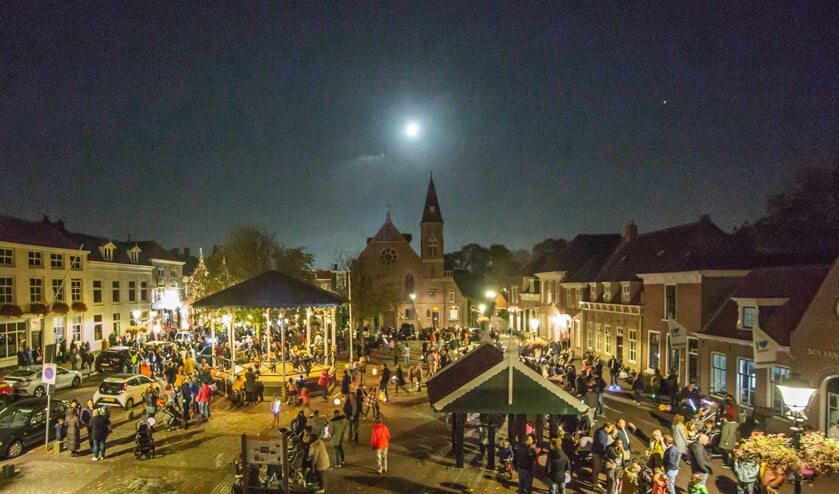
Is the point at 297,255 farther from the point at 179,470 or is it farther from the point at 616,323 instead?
the point at 179,470

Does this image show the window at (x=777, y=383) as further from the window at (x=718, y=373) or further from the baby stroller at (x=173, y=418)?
the baby stroller at (x=173, y=418)

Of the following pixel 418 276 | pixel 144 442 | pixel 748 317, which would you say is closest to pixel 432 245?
pixel 418 276

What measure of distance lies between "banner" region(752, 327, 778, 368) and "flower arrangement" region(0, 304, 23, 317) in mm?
36728

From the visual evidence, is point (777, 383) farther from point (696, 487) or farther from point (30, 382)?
point (30, 382)

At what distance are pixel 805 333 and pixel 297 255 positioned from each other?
35224mm

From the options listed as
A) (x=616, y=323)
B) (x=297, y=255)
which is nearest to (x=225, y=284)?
(x=297, y=255)

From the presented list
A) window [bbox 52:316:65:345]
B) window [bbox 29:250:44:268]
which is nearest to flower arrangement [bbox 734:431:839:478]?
window [bbox 29:250:44:268]

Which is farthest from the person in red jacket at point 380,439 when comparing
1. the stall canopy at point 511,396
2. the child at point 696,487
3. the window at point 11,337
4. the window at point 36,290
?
the window at point 36,290

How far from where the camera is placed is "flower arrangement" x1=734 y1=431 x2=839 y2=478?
960 centimetres

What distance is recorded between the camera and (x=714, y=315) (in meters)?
22.4

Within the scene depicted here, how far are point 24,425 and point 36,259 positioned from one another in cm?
2199

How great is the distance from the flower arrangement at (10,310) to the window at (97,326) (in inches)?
340

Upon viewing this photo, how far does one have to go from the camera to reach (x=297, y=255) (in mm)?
43656

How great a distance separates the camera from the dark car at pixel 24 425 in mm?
14828
